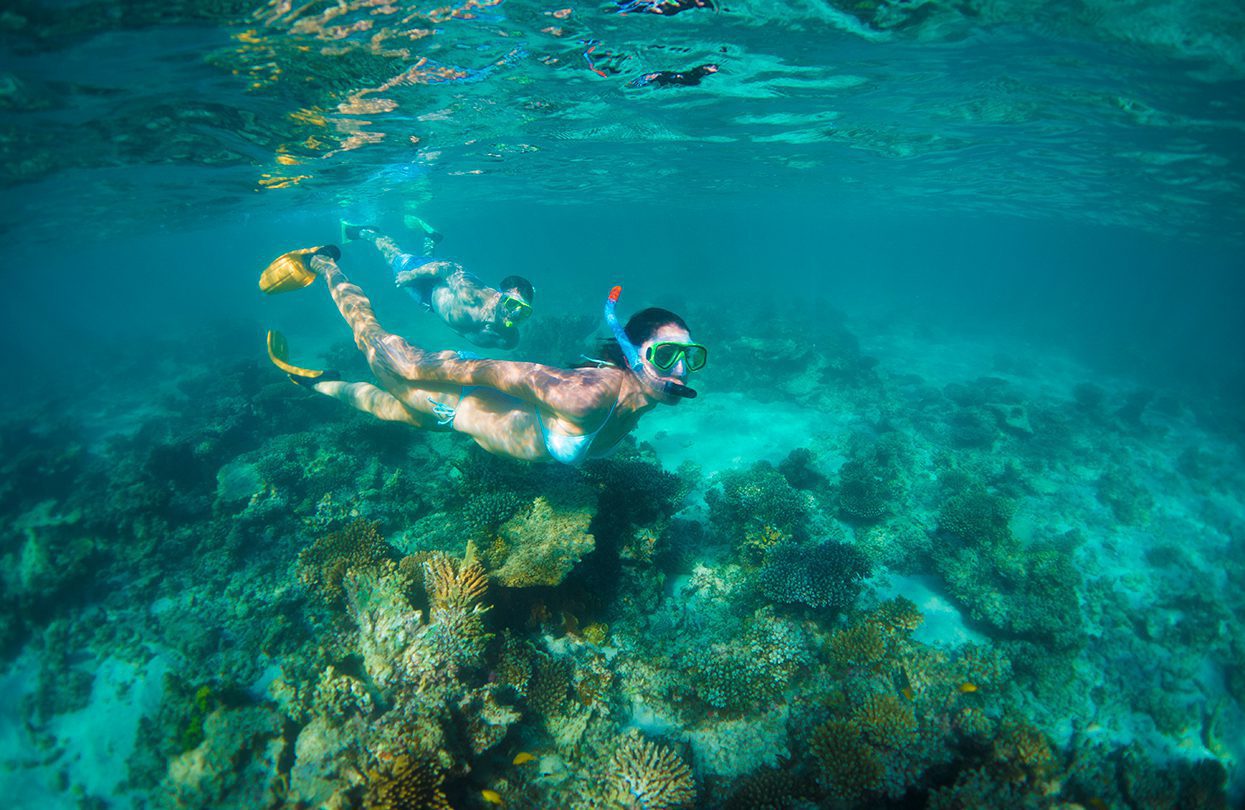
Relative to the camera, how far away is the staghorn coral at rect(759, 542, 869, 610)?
6.17m

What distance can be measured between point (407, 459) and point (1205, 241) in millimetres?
54605

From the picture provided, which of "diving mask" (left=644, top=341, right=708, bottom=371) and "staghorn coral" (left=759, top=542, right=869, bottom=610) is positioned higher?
"diving mask" (left=644, top=341, right=708, bottom=371)

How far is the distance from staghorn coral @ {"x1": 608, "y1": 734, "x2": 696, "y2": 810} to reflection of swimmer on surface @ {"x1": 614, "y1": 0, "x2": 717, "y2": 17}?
11420 millimetres

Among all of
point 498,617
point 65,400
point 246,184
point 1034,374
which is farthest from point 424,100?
point 1034,374

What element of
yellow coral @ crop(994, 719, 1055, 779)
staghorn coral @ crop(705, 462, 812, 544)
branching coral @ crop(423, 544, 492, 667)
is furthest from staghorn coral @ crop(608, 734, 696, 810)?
staghorn coral @ crop(705, 462, 812, 544)

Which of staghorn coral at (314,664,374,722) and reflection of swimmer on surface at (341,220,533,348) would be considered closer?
staghorn coral at (314,664,374,722)

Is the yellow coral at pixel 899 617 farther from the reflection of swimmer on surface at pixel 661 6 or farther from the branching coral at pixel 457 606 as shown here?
the reflection of swimmer on surface at pixel 661 6

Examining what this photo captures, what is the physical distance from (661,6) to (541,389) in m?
8.97

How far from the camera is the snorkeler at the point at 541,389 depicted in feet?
12.9

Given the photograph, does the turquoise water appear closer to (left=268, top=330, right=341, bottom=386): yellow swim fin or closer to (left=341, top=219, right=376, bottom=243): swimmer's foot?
(left=268, top=330, right=341, bottom=386): yellow swim fin

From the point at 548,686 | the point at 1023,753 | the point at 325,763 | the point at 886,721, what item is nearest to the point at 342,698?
the point at 325,763

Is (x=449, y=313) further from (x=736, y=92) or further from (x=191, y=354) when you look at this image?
(x=191, y=354)

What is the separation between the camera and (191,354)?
28234mm

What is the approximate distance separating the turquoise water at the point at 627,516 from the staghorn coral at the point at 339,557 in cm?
4
